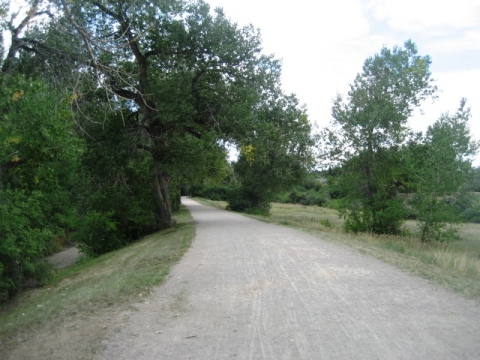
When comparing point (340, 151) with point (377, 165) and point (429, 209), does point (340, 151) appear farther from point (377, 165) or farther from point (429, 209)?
point (429, 209)

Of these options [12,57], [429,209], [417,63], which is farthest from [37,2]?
[417,63]

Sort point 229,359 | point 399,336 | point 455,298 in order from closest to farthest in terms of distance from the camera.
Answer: point 229,359 < point 399,336 < point 455,298

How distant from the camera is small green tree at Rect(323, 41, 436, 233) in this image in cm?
2242

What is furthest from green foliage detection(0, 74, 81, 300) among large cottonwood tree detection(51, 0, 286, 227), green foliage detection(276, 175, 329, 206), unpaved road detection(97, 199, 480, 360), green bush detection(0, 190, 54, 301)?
green foliage detection(276, 175, 329, 206)

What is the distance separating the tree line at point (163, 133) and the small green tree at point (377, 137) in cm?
7

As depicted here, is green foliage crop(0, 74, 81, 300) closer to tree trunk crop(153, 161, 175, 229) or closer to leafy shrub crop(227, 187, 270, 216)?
tree trunk crop(153, 161, 175, 229)

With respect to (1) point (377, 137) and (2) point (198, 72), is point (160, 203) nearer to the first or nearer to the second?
(2) point (198, 72)

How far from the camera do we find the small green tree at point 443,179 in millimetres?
19891

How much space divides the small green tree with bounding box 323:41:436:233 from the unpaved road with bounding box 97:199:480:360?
14.0m

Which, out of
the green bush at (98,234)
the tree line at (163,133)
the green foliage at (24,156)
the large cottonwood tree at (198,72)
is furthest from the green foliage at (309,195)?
the green foliage at (24,156)

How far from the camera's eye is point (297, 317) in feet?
18.7

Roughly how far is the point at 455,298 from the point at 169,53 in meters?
15.4

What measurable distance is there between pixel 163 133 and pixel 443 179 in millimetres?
13974

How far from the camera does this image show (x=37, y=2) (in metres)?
7.29
